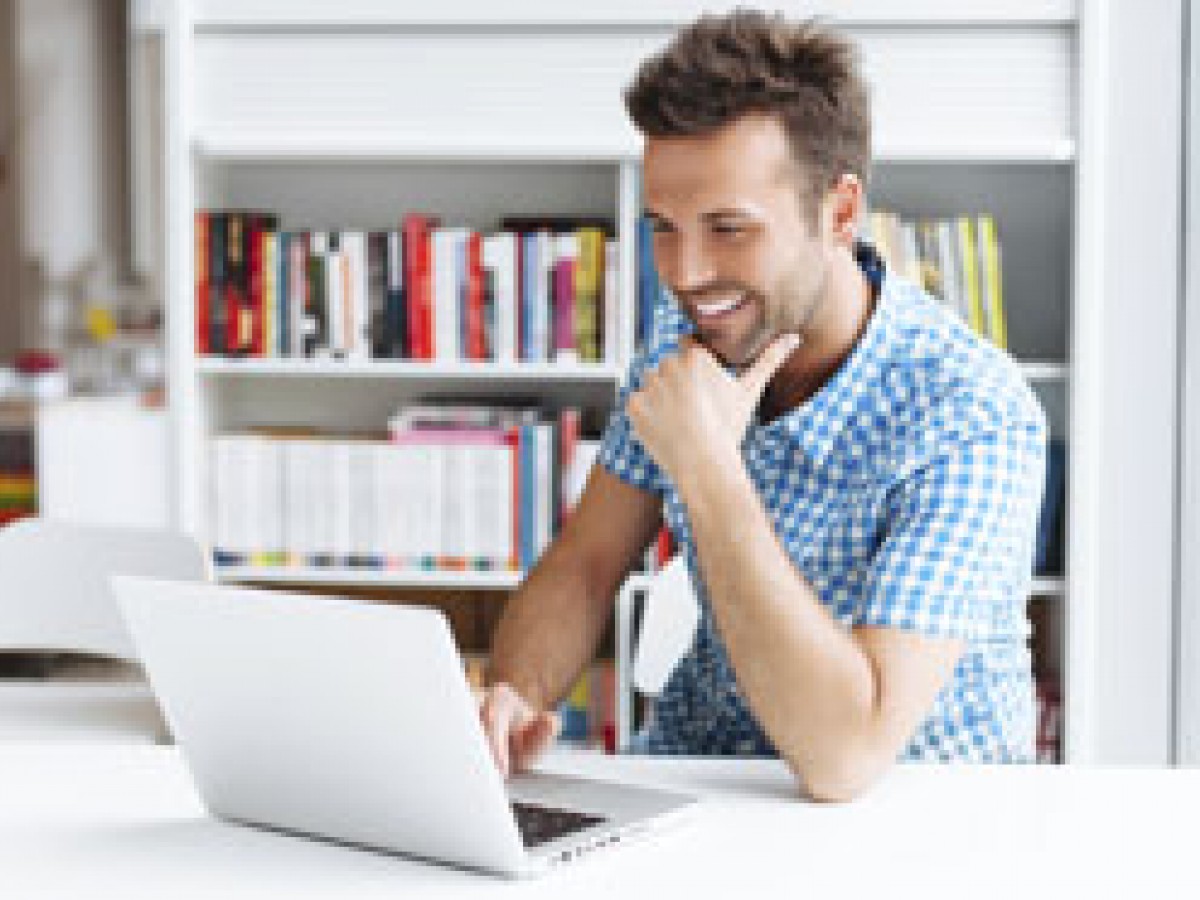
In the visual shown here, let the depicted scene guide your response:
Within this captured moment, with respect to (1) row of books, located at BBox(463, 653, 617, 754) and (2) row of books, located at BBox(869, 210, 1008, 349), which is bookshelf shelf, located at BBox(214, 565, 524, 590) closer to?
(1) row of books, located at BBox(463, 653, 617, 754)

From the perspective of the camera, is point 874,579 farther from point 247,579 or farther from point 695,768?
point 247,579

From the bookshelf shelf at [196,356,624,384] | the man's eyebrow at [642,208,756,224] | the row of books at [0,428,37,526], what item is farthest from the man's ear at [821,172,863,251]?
the row of books at [0,428,37,526]

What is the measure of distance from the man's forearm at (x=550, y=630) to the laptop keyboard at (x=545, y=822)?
1.60 ft

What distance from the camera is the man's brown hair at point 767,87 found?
1963mm

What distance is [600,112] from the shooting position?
11.6ft

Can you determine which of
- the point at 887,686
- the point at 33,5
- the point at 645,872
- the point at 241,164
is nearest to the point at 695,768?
the point at 887,686

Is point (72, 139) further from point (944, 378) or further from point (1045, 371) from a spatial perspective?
point (944, 378)

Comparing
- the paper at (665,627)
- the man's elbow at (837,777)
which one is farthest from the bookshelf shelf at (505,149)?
the man's elbow at (837,777)

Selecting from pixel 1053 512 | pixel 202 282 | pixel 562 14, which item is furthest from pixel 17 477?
pixel 1053 512

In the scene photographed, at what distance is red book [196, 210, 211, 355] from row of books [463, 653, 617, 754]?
0.73 m

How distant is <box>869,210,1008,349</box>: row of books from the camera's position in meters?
3.55

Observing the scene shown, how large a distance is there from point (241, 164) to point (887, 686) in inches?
93.8

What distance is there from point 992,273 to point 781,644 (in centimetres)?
189

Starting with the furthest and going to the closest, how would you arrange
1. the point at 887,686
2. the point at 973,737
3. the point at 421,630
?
the point at 973,737 < the point at 887,686 < the point at 421,630
